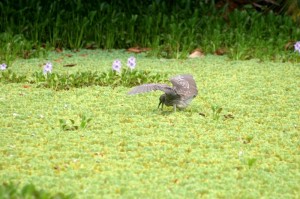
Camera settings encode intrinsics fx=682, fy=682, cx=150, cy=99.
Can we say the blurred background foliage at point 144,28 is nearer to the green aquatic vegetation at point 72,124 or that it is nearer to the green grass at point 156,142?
the green grass at point 156,142

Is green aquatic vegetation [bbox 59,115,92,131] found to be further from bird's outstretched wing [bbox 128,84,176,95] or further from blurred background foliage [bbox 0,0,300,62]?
blurred background foliage [bbox 0,0,300,62]

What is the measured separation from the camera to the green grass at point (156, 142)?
11.1 feet

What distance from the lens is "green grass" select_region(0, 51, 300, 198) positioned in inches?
133

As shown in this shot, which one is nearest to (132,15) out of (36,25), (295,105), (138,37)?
(138,37)

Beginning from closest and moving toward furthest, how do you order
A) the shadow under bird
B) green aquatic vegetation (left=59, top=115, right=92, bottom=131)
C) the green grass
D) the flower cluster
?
the green grass → green aquatic vegetation (left=59, top=115, right=92, bottom=131) → the shadow under bird → the flower cluster

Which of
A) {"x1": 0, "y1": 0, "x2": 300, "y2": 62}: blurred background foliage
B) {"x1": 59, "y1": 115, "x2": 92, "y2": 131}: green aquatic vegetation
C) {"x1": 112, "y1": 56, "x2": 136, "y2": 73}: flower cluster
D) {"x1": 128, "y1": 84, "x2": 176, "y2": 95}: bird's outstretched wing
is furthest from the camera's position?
{"x1": 0, "y1": 0, "x2": 300, "y2": 62}: blurred background foliage

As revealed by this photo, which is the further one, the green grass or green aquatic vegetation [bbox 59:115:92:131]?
green aquatic vegetation [bbox 59:115:92:131]

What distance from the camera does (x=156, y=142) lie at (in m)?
4.09

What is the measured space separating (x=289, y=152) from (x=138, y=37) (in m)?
4.14

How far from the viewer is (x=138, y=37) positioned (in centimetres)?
785

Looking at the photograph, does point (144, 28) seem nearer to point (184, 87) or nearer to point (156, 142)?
point (184, 87)

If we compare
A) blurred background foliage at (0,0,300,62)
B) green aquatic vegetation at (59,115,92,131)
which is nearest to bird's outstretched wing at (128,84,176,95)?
green aquatic vegetation at (59,115,92,131)

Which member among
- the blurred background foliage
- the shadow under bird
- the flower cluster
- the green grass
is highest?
the blurred background foliage

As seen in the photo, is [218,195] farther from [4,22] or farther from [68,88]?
[4,22]
